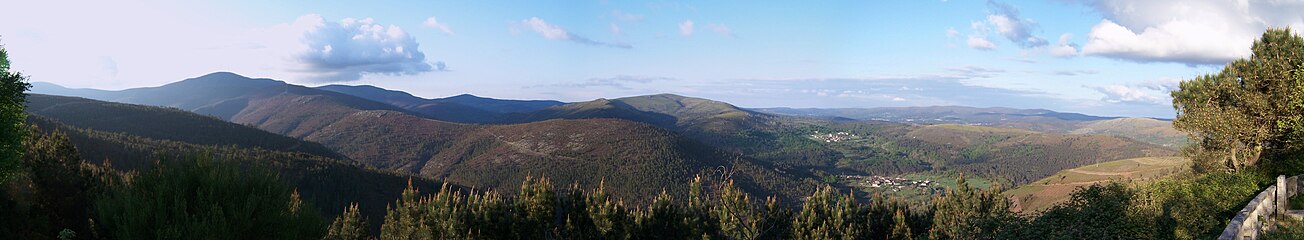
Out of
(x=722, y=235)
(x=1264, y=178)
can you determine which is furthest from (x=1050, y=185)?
(x=722, y=235)

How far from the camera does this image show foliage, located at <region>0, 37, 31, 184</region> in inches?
738

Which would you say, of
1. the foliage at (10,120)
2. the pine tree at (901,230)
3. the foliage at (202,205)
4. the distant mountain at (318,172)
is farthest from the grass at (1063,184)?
the foliage at (10,120)

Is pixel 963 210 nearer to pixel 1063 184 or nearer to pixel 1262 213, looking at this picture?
pixel 1262 213

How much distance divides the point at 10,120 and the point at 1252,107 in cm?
4897

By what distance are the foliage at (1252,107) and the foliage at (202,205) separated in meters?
35.2

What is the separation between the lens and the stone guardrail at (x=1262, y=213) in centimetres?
1292

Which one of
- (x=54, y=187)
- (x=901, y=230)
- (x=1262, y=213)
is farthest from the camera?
(x=901, y=230)

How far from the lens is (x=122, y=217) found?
1140cm

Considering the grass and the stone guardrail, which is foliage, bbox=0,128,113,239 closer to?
the stone guardrail

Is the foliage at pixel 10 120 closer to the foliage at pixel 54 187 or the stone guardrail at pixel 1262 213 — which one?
the foliage at pixel 54 187

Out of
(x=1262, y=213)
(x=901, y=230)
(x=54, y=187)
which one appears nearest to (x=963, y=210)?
(x=901, y=230)

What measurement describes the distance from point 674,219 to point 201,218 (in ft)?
54.4

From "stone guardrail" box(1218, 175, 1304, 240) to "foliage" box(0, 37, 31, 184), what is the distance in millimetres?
33700

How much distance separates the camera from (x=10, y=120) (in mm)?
19953
